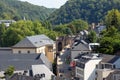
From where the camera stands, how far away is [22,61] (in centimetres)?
5225

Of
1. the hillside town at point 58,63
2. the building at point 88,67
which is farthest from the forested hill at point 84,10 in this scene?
the building at point 88,67

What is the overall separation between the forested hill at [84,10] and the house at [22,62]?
2524 inches

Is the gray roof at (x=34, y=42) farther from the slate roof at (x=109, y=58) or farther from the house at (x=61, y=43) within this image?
the slate roof at (x=109, y=58)

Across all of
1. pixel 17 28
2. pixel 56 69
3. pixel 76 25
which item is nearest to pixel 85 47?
pixel 56 69

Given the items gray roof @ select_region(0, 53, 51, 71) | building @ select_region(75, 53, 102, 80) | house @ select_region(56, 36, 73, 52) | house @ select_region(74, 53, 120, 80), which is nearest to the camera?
house @ select_region(74, 53, 120, 80)

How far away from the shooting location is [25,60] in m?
52.9

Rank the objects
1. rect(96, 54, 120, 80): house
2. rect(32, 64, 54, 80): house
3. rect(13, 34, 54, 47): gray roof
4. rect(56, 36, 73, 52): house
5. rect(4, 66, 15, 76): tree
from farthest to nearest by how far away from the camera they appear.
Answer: rect(56, 36, 73, 52): house
rect(13, 34, 54, 47): gray roof
rect(4, 66, 15, 76): tree
rect(32, 64, 54, 80): house
rect(96, 54, 120, 80): house

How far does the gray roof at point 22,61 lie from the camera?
167 feet

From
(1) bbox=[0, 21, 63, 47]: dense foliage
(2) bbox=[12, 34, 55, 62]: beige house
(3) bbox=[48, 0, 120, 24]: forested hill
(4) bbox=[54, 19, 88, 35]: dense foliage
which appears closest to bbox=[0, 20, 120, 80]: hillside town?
(2) bbox=[12, 34, 55, 62]: beige house

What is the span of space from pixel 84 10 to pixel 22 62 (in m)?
78.6

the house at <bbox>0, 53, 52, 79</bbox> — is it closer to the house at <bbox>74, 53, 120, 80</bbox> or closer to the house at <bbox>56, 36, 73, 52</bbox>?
the house at <bbox>74, 53, 120, 80</bbox>

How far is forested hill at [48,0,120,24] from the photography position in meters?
120

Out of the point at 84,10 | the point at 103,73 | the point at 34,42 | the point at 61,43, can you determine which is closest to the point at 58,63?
the point at 103,73

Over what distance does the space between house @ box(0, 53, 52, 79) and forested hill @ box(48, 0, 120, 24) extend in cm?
6411
